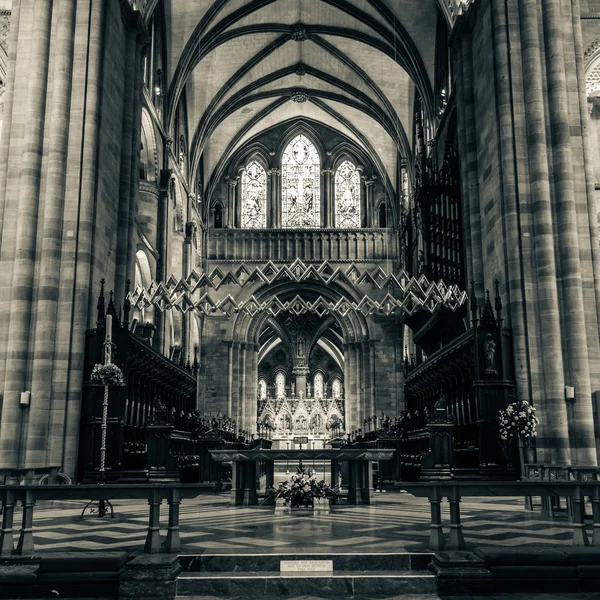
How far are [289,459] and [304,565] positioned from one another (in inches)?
199

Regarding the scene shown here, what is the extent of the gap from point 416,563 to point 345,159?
33012 mm

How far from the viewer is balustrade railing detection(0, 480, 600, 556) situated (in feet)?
20.8

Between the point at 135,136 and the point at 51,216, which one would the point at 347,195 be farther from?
the point at 51,216

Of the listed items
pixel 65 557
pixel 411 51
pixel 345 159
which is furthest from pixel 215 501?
pixel 345 159

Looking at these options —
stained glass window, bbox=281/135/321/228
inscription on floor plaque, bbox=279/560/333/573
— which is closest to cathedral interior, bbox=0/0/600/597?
inscription on floor plaque, bbox=279/560/333/573

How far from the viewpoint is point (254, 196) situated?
37.3m

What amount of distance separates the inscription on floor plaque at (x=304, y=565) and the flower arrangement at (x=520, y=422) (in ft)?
27.1

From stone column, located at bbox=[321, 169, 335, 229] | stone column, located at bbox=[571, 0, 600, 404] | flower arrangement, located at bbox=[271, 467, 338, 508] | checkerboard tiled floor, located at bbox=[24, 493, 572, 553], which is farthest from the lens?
stone column, located at bbox=[321, 169, 335, 229]

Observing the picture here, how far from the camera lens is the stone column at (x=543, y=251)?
1420 centimetres

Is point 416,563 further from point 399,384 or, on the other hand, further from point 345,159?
point 345,159

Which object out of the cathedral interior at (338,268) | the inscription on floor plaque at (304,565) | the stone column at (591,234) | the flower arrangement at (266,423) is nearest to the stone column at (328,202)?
the cathedral interior at (338,268)

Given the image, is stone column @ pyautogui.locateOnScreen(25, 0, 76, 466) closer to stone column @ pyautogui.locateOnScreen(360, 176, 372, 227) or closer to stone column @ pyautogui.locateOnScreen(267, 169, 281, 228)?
stone column @ pyautogui.locateOnScreen(267, 169, 281, 228)

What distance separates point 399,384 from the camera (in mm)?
34375

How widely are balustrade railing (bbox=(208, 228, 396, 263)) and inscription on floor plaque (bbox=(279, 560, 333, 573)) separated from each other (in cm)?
2937
